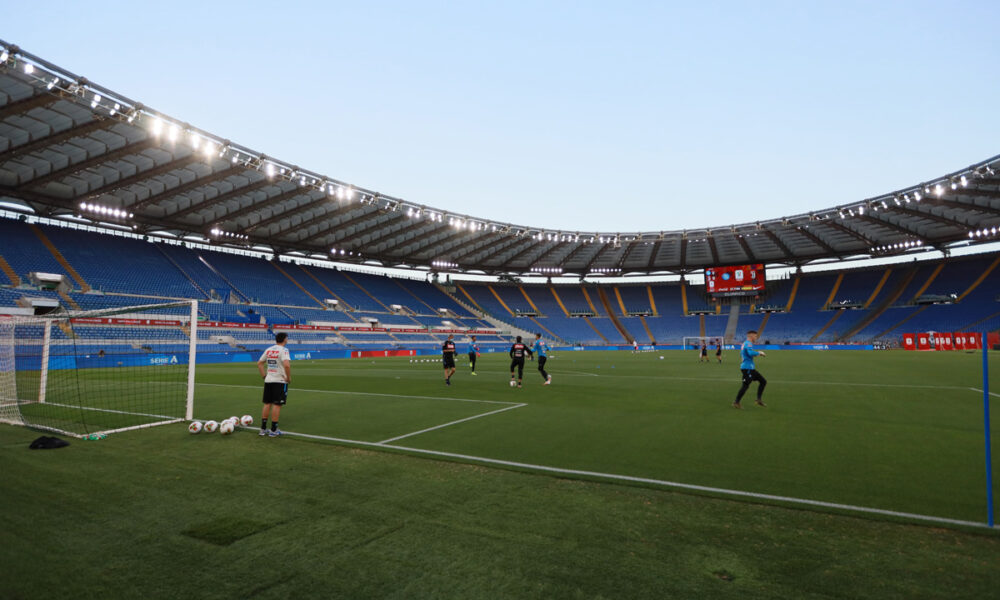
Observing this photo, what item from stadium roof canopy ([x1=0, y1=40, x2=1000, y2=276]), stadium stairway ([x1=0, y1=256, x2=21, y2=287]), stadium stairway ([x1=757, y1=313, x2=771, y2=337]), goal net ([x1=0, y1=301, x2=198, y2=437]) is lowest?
goal net ([x1=0, y1=301, x2=198, y2=437])

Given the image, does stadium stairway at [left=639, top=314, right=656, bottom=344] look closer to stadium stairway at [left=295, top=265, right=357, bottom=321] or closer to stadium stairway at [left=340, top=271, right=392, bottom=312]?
stadium stairway at [left=340, top=271, right=392, bottom=312]

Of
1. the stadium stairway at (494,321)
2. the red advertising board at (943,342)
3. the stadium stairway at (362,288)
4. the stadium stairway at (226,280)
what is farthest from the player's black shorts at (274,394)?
the red advertising board at (943,342)

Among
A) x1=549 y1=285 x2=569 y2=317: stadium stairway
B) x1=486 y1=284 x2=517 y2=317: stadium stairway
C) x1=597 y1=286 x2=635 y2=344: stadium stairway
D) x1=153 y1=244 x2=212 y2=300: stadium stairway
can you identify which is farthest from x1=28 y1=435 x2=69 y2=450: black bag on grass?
x1=549 y1=285 x2=569 y2=317: stadium stairway

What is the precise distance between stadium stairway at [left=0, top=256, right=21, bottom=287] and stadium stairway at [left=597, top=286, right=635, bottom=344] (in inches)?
2427

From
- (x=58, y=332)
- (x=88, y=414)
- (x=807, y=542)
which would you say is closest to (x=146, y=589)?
(x=807, y=542)

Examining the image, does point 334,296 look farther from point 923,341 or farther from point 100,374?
point 923,341

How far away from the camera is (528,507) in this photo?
491cm

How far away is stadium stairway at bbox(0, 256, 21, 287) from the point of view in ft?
103

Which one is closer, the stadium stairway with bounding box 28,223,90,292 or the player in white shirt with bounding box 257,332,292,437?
the player in white shirt with bounding box 257,332,292,437

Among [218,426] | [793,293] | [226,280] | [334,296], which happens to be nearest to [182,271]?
[226,280]

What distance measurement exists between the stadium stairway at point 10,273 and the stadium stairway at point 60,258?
11.0 feet

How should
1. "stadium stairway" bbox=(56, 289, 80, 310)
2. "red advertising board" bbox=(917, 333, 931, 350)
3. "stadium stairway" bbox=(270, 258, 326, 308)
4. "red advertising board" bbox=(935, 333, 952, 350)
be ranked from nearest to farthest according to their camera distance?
"stadium stairway" bbox=(56, 289, 80, 310), "red advertising board" bbox=(935, 333, 952, 350), "red advertising board" bbox=(917, 333, 931, 350), "stadium stairway" bbox=(270, 258, 326, 308)

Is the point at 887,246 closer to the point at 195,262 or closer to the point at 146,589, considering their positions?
the point at 146,589

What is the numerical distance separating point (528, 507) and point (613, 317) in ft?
228
